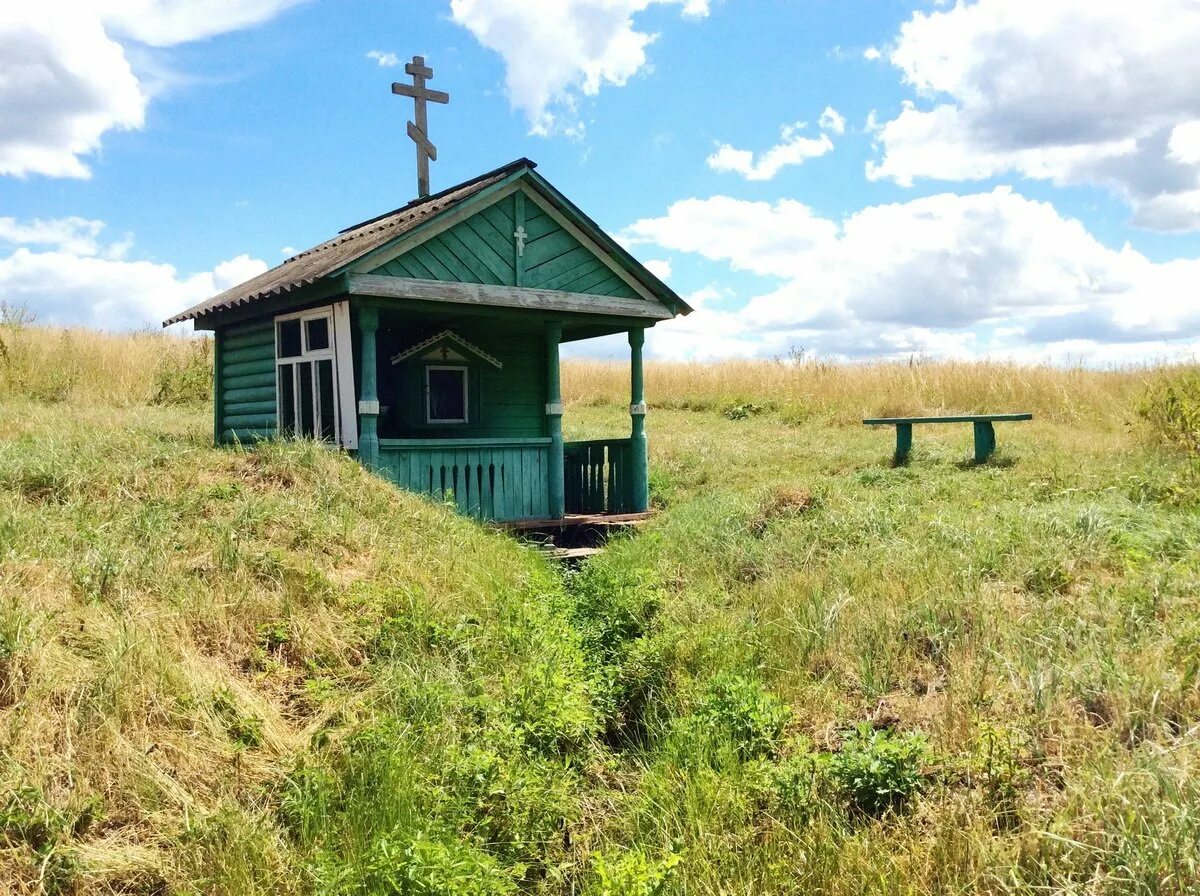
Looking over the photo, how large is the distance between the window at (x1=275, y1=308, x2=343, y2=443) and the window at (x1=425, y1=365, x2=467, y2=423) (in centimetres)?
138

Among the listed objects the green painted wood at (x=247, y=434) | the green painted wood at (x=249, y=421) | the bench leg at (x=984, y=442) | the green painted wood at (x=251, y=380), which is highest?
the green painted wood at (x=251, y=380)

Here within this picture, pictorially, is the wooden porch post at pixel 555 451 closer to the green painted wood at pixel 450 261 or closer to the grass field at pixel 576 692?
the green painted wood at pixel 450 261

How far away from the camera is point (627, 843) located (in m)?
4.29

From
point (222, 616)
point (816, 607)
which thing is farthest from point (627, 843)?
point (222, 616)

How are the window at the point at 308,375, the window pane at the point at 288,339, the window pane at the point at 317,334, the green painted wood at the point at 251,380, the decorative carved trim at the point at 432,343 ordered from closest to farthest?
the window at the point at 308,375 → the window pane at the point at 317,334 → the window pane at the point at 288,339 → the decorative carved trim at the point at 432,343 → the green painted wood at the point at 251,380

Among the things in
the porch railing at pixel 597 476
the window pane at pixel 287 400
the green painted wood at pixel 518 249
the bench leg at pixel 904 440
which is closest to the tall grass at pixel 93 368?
the window pane at pixel 287 400

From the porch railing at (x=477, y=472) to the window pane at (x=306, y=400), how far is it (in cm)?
193

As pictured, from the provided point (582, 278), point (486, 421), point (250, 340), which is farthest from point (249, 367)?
point (582, 278)

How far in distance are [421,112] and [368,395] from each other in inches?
222

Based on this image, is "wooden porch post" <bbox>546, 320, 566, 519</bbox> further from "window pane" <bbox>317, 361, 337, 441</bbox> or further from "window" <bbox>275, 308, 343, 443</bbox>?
"window pane" <bbox>317, 361, 337, 441</bbox>

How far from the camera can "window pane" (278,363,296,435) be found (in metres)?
11.6

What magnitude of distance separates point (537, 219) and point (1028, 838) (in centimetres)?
904

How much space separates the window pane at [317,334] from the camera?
1088cm

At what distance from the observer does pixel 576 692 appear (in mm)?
5340
